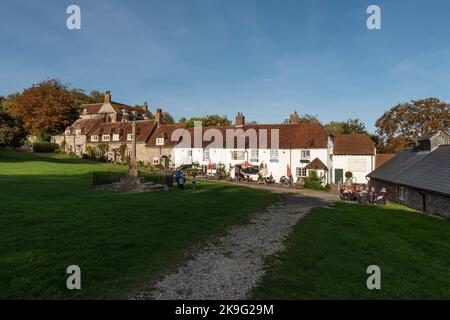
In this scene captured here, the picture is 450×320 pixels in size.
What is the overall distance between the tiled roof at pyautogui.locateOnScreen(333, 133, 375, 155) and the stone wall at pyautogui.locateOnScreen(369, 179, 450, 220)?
49.4 ft

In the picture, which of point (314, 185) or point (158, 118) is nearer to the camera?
point (314, 185)

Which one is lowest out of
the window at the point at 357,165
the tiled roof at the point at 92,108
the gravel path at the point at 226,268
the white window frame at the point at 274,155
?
the gravel path at the point at 226,268

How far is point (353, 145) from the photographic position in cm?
4381

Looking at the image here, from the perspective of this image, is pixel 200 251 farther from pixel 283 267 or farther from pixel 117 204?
pixel 117 204

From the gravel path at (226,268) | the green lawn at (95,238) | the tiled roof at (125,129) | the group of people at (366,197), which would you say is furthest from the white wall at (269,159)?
the gravel path at (226,268)

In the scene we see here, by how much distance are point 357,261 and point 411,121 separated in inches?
2139

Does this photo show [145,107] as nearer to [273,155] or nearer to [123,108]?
[123,108]

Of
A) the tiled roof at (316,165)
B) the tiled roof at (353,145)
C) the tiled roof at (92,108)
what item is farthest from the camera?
the tiled roof at (92,108)

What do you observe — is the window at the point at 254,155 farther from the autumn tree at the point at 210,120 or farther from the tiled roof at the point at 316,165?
the autumn tree at the point at 210,120

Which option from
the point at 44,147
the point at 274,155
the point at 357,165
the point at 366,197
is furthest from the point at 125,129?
the point at 366,197

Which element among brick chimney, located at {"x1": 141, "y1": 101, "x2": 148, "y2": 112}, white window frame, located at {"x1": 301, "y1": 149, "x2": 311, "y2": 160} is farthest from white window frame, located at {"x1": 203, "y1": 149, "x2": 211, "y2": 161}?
brick chimney, located at {"x1": 141, "y1": 101, "x2": 148, "y2": 112}

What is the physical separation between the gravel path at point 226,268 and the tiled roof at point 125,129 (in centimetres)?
4361

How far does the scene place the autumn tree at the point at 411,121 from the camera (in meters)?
50.5
